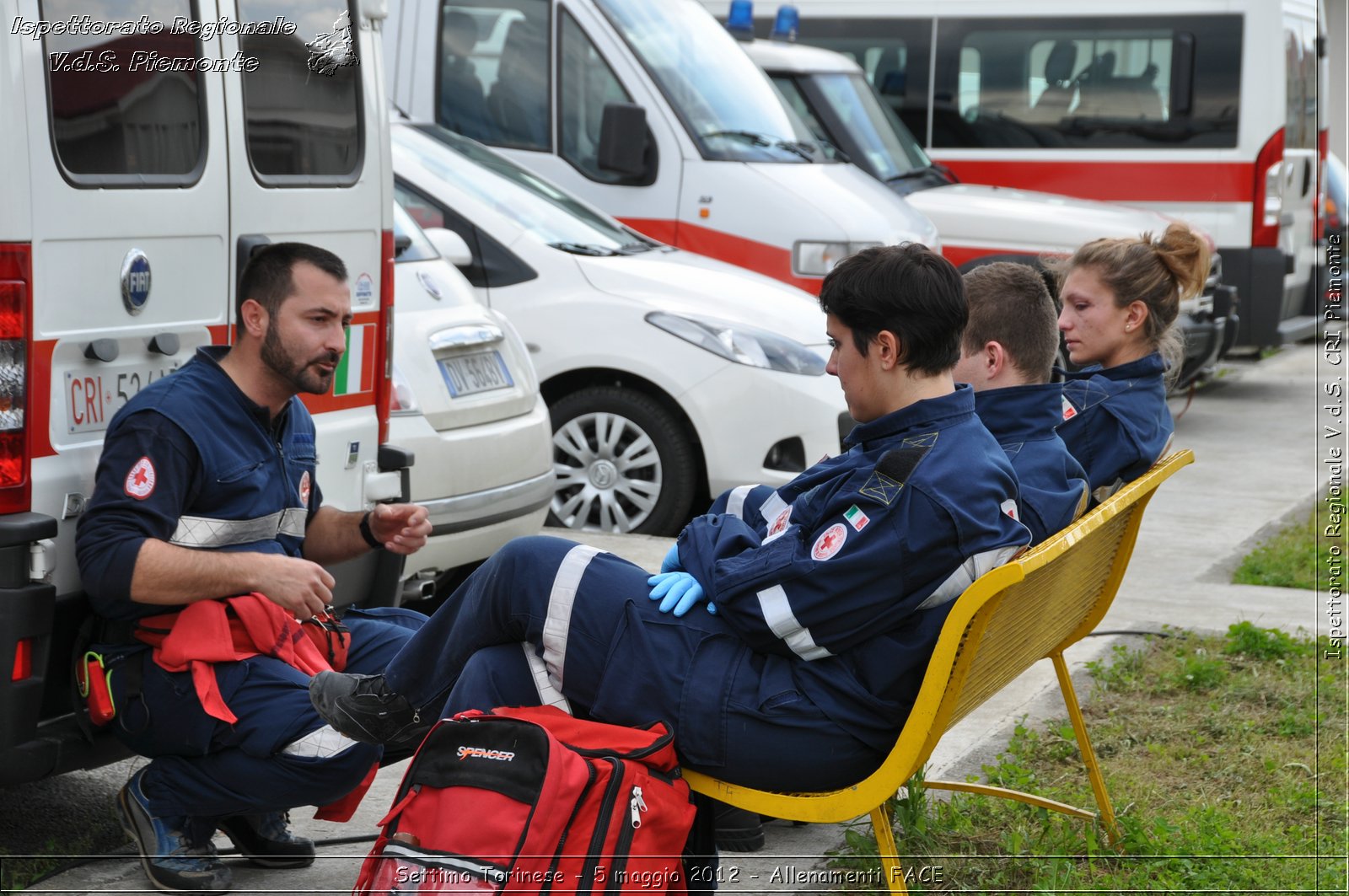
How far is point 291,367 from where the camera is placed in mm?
3604

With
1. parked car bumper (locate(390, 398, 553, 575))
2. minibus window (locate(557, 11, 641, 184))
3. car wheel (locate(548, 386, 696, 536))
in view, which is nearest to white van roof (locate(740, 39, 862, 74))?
minibus window (locate(557, 11, 641, 184))

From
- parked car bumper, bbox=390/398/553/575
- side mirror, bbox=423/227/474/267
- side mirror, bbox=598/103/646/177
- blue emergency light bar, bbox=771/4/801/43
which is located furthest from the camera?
blue emergency light bar, bbox=771/4/801/43

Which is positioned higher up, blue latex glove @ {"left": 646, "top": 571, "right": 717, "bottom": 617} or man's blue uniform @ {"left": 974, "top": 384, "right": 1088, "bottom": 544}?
man's blue uniform @ {"left": 974, "top": 384, "right": 1088, "bottom": 544}

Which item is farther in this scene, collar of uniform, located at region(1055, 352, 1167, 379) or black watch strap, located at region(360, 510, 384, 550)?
collar of uniform, located at region(1055, 352, 1167, 379)

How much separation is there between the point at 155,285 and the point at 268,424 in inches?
15.9

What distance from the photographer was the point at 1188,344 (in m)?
10.9

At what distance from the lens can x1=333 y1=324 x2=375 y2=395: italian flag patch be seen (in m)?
4.33

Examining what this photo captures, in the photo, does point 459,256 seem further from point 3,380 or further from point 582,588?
point 582,588

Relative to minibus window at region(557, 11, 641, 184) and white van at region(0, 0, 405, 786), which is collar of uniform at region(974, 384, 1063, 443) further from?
minibus window at region(557, 11, 641, 184)

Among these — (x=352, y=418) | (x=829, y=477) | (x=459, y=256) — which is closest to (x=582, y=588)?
(x=829, y=477)

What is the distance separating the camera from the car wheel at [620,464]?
7129 mm

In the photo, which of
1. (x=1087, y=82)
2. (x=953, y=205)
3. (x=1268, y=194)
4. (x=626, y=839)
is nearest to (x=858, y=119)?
(x=953, y=205)

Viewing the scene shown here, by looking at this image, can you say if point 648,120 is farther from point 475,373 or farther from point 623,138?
point 475,373

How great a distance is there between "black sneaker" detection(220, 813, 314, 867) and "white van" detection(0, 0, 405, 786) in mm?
340
